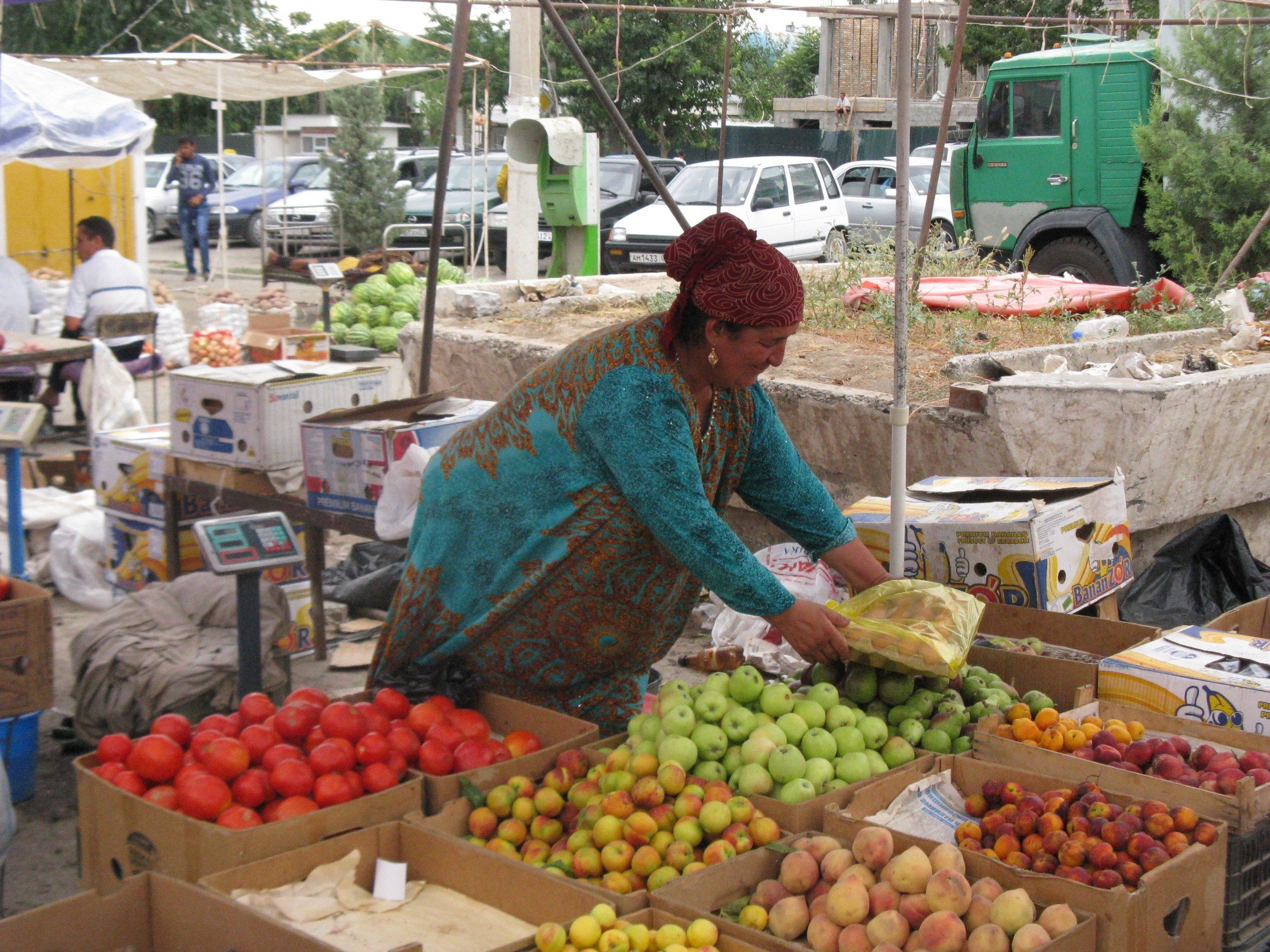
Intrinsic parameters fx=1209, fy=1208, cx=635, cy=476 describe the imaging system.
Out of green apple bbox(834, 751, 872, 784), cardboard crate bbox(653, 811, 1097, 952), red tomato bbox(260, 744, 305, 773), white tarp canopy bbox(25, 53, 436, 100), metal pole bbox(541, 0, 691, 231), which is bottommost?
cardboard crate bbox(653, 811, 1097, 952)

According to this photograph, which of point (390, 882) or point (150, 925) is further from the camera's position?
point (390, 882)

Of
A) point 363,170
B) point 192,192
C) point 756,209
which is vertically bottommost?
point 756,209

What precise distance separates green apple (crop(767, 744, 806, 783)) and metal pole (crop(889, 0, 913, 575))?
97 centimetres

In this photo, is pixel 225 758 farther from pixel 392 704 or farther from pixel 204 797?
pixel 392 704

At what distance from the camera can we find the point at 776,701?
2.53m

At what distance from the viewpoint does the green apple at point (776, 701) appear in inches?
99.7

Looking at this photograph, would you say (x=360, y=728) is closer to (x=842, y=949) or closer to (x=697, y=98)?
(x=842, y=949)

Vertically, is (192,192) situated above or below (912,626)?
above

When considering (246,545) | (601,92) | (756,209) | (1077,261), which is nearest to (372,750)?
(246,545)

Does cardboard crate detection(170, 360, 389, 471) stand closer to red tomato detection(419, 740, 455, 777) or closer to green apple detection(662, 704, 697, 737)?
red tomato detection(419, 740, 455, 777)

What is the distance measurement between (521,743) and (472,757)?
0.42ft

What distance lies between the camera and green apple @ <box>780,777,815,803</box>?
2.32 meters

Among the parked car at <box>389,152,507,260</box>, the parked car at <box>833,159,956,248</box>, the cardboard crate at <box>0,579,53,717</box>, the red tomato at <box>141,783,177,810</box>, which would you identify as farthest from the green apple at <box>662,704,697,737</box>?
the parked car at <box>389,152,507,260</box>

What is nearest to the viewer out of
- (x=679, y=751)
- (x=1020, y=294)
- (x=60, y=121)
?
(x=679, y=751)
